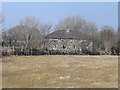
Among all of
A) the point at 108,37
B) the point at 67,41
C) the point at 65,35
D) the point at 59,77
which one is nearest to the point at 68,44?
the point at 67,41

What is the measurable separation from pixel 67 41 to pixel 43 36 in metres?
10.5

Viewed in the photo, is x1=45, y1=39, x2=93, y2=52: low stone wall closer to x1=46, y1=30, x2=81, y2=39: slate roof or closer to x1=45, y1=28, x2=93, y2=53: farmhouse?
x1=45, y1=28, x2=93, y2=53: farmhouse

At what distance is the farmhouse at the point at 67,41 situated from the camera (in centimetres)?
7143

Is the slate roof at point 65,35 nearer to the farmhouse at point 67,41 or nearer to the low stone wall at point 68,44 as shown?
the farmhouse at point 67,41

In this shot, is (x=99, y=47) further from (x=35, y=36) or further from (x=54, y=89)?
(x=54, y=89)

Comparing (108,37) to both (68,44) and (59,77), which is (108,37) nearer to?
(68,44)

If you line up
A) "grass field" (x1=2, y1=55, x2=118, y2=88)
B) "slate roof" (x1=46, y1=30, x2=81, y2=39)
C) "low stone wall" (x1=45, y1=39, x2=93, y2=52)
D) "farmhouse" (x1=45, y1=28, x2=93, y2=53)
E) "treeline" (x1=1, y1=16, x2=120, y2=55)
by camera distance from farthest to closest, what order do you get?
"slate roof" (x1=46, y1=30, x2=81, y2=39) < "farmhouse" (x1=45, y1=28, x2=93, y2=53) < "low stone wall" (x1=45, y1=39, x2=93, y2=52) < "treeline" (x1=1, y1=16, x2=120, y2=55) < "grass field" (x1=2, y1=55, x2=118, y2=88)

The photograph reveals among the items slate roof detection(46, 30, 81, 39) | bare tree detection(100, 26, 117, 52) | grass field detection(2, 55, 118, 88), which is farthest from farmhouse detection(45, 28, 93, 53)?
grass field detection(2, 55, 118, 88)

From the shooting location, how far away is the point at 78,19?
83938mm

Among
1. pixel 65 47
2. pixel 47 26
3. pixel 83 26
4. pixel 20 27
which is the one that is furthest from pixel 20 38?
pixel 83 26

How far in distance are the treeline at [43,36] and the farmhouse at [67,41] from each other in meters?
1.54

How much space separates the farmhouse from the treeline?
1541 millimetres

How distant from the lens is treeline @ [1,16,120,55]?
5738cm

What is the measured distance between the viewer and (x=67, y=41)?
75000 mm
